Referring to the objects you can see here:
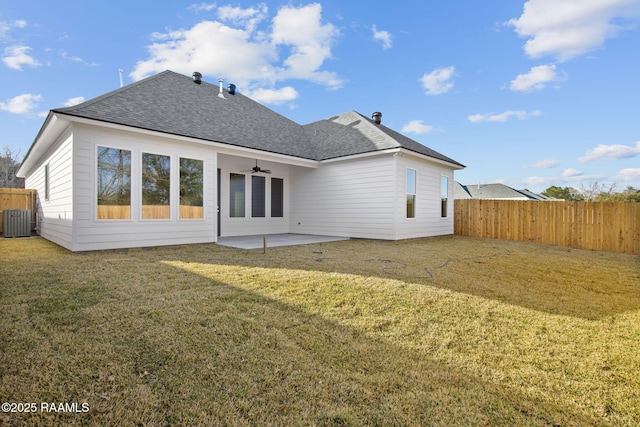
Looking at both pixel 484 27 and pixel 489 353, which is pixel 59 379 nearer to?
pixel 489 353

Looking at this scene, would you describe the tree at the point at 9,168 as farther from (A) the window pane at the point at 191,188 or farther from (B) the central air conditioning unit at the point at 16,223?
(A) the window pane at the point at 191,188

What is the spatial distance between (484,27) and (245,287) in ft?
38.8

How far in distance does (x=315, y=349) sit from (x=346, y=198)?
345 inches

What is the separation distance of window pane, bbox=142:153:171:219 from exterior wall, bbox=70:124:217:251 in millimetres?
107

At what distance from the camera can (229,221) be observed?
10.8 meters

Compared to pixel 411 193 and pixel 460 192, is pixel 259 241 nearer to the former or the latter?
pixel 411 193

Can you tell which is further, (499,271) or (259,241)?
(259,241)

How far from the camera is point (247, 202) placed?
1135 cm

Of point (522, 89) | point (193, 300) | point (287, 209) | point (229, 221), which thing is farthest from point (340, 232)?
point (522, 89)

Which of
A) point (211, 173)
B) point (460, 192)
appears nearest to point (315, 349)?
point (211, 173)

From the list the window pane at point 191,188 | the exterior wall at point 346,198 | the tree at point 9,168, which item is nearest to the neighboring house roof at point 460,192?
the exterior wall at point 346,198

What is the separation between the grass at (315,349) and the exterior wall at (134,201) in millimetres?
2137

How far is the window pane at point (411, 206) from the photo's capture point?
1045cm

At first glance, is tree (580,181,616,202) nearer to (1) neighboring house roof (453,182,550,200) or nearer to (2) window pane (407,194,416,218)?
(1) neighboring house roof (453,182,550,200)
